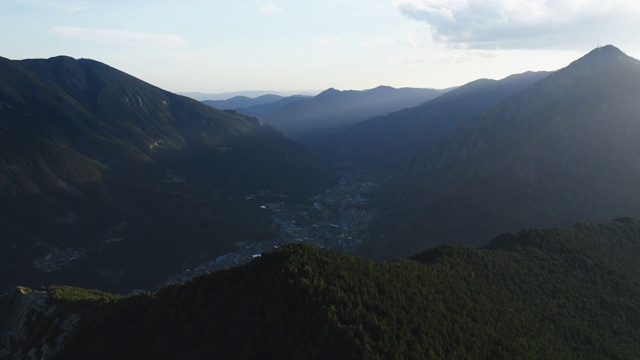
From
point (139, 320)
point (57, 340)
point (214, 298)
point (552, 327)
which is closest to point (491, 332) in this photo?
point (552, 327)

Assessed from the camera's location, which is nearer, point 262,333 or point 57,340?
point 262,333

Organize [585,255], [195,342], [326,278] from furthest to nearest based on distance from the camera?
[585,255]
[326,278]
[195,342]

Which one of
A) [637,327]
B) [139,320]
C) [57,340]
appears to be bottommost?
[637,327]

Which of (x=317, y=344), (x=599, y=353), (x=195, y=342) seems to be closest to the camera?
(x=317, y=344)

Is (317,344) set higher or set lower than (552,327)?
higher

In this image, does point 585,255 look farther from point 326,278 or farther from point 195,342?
point 195,342

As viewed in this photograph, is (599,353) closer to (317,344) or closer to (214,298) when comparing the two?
(317,344)
